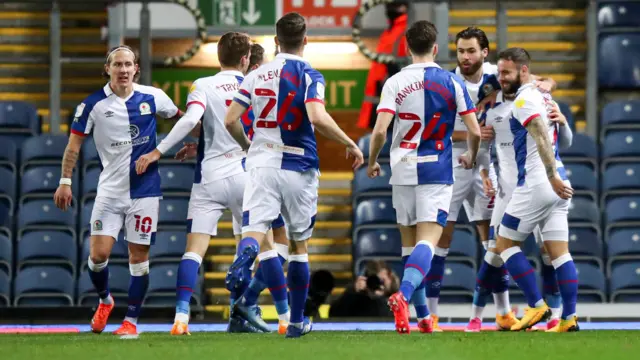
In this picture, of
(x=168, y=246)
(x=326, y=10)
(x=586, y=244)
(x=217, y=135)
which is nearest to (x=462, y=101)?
(x=217, y=135)

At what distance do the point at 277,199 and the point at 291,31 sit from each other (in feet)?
3.25

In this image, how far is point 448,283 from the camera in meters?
12.5

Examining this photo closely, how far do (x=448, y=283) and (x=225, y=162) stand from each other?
150 inches

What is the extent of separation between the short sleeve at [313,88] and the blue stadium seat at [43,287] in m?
5.38

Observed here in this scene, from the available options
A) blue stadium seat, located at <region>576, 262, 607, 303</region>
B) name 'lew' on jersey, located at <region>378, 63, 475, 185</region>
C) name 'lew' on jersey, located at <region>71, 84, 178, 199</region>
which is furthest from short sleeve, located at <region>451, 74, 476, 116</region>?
blue stadium seat, located at <region>576, 262, 607, 303</region>

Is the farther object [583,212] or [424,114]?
[583,212]

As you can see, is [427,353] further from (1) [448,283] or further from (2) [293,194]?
(1) [448,283]

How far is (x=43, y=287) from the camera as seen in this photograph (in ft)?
41.5

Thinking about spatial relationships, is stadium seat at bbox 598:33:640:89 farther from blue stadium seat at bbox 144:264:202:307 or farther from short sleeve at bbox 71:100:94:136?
short sleeve at bbox 71:100:94:136

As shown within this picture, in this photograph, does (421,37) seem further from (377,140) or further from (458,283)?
(458,283)

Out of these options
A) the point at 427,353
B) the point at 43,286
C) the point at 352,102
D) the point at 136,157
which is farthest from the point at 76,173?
the point at 427,353

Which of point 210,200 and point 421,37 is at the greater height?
point 421,37

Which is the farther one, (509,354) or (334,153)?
(334,153)

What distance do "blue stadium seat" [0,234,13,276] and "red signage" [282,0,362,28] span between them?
12.8 feet
